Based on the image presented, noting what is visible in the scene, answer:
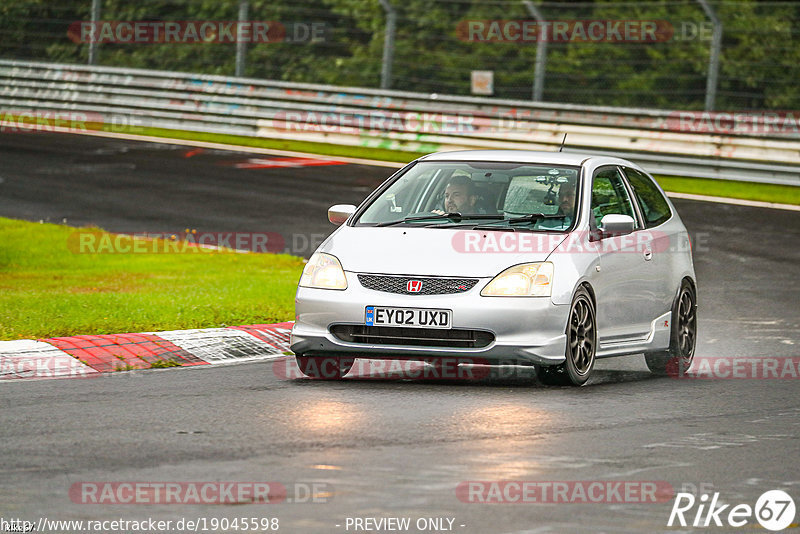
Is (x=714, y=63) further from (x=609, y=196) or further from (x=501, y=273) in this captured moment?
(x=501, y=273)

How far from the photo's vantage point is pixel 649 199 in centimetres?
1163

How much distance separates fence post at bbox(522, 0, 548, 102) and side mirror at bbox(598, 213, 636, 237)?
1515cm

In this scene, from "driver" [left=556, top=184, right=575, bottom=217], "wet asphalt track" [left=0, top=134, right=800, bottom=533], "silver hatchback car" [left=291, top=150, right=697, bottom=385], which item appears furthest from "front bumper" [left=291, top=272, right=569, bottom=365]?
"driver" [left=556, top=184, right=575, bottom=217]

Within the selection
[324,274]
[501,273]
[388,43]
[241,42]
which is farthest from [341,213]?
[241,42]

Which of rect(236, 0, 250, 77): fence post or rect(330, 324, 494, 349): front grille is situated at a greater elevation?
rect(236, 0, 250, 77): fence post

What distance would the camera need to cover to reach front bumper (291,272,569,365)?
9.42m

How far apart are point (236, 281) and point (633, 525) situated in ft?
30.4

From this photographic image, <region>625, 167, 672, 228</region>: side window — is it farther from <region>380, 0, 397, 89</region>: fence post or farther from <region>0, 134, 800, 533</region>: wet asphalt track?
<region>380, 0, 397, 89</region>: fence post

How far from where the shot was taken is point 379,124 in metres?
28.1

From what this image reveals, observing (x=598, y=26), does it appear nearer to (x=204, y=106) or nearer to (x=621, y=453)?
(x=204, y=106)

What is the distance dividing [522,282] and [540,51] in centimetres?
1647

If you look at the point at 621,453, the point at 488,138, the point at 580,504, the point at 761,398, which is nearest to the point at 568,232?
the point at 761,398

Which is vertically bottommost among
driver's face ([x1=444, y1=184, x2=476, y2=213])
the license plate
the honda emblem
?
the license plate

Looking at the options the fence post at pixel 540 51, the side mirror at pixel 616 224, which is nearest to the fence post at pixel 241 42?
the fence post at pixel 540 51
